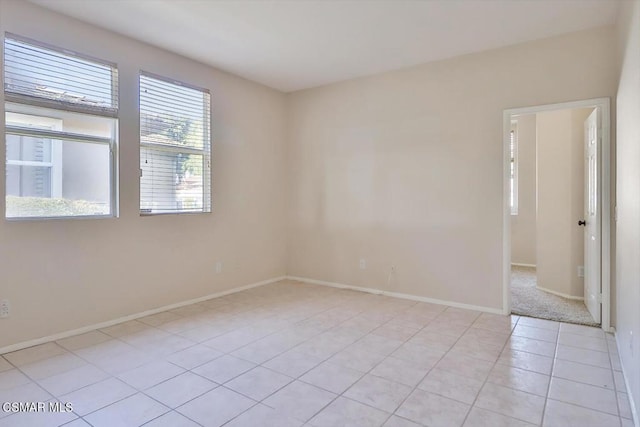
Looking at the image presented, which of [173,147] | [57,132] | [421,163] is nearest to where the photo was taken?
[57,132]

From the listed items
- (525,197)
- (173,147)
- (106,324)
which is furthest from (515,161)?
(106,324)

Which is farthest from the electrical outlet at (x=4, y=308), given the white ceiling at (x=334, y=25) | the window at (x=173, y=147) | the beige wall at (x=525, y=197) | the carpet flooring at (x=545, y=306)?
the beige wall at (x=525, y=197)

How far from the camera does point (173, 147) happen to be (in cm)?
394

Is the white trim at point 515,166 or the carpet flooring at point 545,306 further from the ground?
the white trim at point 515,166

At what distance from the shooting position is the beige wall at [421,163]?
3533mm

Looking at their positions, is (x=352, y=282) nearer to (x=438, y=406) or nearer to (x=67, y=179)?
(x=438, y=406)

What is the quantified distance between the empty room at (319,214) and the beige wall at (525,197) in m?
1.68

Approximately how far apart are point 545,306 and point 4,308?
4950 mm

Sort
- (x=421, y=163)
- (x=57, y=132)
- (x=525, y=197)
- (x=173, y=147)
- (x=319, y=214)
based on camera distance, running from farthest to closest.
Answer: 1. (x=525, y=197)
2. (x=319, y=214)
3. (x=421, y=163)
4. (x=173, y=147)
5. (x=57, y=132)

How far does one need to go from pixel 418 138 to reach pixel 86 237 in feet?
11.4

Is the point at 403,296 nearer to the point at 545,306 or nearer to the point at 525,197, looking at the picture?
the point at 545,306

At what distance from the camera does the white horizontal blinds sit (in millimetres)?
2809

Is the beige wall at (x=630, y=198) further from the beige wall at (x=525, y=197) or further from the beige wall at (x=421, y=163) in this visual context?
the beige wall at (x=525, y=197)

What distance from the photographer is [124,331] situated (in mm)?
3215
